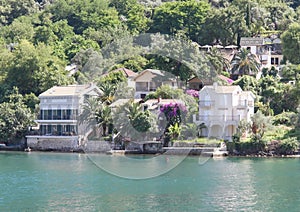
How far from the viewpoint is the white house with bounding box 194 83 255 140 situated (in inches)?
1944

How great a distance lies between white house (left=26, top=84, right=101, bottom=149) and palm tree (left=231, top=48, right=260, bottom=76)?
37.7 ft

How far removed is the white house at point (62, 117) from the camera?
52656 millimetres

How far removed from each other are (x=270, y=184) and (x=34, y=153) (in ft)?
67.2

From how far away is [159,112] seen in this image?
49.2 metres

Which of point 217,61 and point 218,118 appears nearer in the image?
point 218,118

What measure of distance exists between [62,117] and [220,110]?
10.6 metres

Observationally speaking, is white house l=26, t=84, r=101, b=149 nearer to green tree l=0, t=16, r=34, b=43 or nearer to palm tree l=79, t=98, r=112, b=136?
palm tree l=79, t=98, r=112, b=136

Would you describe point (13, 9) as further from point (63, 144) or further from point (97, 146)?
point (97, 146)

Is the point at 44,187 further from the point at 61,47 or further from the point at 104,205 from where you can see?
the point at 61,47

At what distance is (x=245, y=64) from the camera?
58344mm

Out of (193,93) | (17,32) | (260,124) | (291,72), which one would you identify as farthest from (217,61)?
(17,32)

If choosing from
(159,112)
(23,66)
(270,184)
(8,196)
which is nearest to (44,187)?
(8,196)

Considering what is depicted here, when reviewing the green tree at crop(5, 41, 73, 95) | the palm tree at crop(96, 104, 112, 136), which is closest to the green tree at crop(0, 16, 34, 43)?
the green tree at crop(5, 41, 73, 95)

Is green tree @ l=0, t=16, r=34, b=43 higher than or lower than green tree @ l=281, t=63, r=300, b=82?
higher
